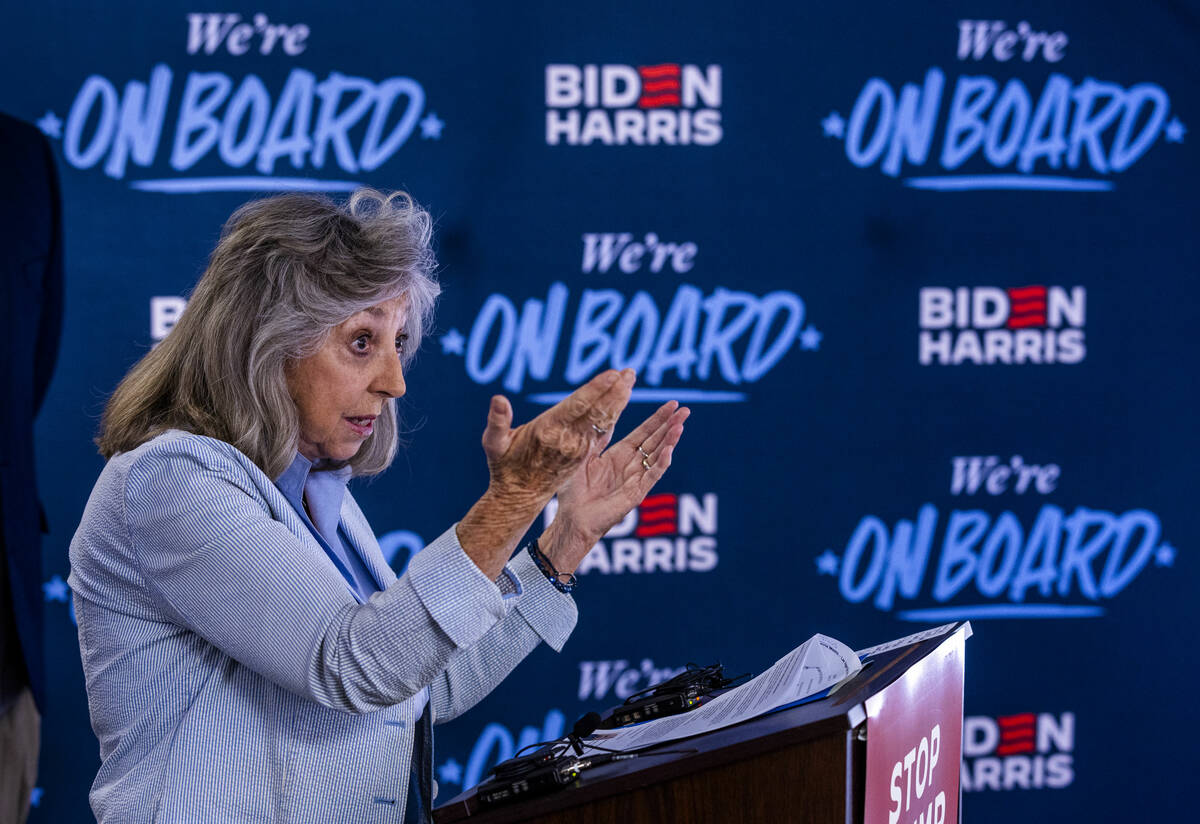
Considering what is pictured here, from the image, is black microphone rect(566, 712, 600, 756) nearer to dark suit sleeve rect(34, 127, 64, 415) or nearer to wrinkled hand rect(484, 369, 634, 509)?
wrinkled hand rect(484, 369, 634, 509)

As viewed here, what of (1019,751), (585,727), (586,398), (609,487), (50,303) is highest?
(50,303)

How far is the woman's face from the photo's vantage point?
1.37 metres

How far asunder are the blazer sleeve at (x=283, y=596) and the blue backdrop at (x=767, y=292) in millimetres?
1501

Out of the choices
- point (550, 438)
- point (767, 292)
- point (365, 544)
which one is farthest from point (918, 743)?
point (767, 292)

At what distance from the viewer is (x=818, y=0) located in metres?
2.80

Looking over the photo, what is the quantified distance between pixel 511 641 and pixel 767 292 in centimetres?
150

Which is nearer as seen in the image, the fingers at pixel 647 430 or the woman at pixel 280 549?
the woman at pixel 280 549

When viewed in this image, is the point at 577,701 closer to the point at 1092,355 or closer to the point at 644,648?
the point at 644,648

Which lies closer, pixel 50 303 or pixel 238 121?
pixel 50 303

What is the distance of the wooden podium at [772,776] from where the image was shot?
0.97 meters

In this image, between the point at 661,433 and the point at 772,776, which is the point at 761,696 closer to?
the point at 772,776

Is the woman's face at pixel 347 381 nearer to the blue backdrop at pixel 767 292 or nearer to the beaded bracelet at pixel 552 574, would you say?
the beaded bracelet at pixel 552 574

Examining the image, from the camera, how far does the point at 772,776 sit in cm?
98

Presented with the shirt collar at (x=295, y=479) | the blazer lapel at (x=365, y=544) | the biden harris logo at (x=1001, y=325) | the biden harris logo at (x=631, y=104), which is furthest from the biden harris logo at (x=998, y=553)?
the shirt collar at (x=295, y=479)
